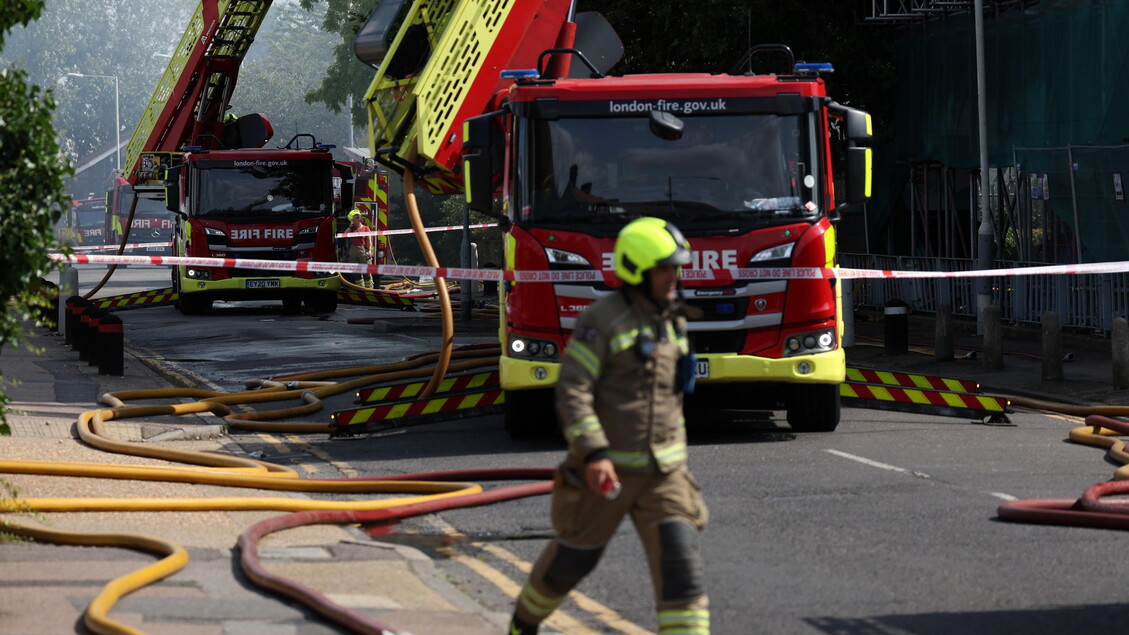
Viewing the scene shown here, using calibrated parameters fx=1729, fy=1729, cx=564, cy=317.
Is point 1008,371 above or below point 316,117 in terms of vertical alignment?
below

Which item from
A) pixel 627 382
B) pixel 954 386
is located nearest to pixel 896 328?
pixel 954 386

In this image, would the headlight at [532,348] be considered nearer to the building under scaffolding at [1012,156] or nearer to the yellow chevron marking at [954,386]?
the yellow chevron marking at [954,386]

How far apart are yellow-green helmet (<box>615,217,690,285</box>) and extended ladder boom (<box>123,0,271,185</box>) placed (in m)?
26.2

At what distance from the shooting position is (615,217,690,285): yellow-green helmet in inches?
237

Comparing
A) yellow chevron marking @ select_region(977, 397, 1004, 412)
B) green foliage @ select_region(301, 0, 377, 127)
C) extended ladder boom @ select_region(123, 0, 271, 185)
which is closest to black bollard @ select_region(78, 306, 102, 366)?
yellow chevron marking @ select_region(977, 397, 1004, 412)

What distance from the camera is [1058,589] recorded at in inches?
308

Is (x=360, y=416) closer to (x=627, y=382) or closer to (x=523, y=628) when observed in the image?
(x=523, y=628)

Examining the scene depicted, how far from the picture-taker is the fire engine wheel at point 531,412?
12883 millimetres

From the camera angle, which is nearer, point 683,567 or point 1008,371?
point 683,567

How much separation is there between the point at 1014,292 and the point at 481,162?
40.7 feet

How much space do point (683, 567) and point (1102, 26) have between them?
712 inches

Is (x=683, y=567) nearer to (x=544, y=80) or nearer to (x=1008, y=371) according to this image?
(x=544, y=80)

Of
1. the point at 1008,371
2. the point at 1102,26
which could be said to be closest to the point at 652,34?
the point at 1102,26

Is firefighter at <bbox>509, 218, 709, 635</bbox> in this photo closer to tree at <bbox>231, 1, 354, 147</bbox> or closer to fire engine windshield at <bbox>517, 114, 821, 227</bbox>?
fire engine windshield at <bbox>517, 114, 821, 227</bbox>
